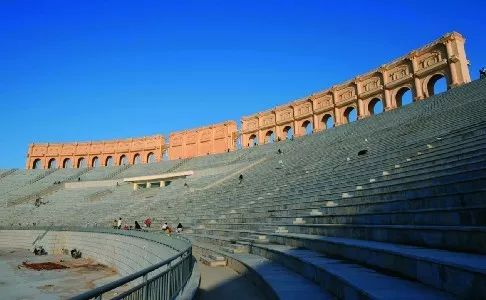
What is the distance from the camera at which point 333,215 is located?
30.6ft

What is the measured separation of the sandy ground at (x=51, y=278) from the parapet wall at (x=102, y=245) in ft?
2.08

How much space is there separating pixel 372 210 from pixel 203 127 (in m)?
48.1

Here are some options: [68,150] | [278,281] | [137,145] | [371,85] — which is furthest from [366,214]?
[68,150]

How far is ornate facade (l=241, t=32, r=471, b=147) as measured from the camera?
3097cm

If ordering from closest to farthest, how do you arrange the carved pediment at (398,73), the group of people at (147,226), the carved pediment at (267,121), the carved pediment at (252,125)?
the group of people at (147,226) → the carved pediment at (398,73) → the carved pediment at (267,121) → the carved pediment at (252,125)

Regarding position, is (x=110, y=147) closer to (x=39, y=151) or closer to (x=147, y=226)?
(x=39, y=151)

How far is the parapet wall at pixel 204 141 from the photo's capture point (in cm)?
5262

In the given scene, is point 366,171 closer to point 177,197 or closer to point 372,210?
A: point 372,210

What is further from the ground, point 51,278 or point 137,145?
point 137,145

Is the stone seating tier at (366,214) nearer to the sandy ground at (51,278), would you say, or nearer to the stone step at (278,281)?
the stone step at (278,281)

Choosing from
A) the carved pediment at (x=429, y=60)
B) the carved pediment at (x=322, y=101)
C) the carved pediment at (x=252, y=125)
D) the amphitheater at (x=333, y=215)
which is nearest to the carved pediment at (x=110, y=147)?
the amphitheater at (x=333, y=215)

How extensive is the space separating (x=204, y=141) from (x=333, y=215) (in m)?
46.2

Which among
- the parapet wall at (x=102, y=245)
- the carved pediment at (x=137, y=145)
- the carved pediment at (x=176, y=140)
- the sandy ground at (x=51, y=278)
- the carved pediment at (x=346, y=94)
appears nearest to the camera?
the sandy ground at (x=51, y=278)

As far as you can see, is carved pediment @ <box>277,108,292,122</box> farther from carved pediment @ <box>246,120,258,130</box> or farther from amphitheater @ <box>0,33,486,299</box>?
amphitheater @ <box>0,33,486,299</box>
